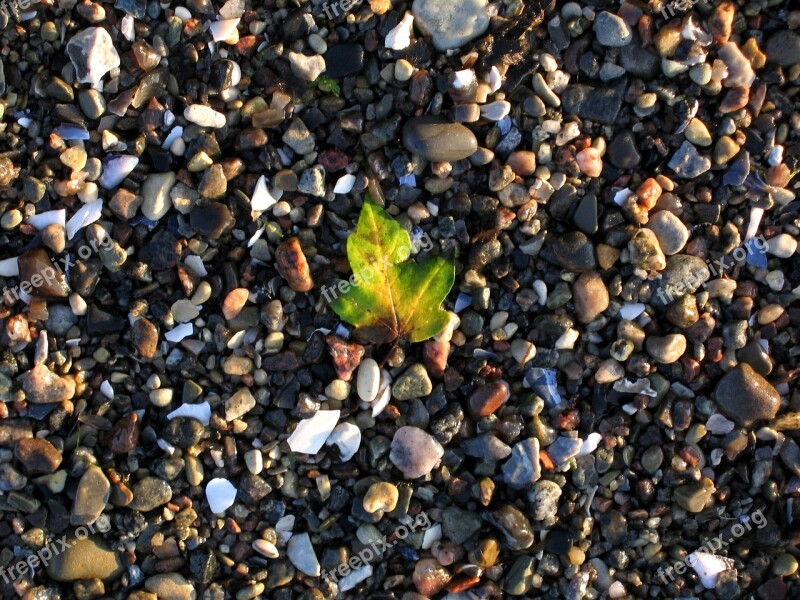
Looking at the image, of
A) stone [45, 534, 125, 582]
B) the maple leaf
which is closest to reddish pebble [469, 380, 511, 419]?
Result: the maple leaf

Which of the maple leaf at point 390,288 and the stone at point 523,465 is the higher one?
the maple leaf at point 390,288

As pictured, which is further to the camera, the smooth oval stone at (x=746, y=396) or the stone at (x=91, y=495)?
the smooth oval stone at (x=746, y=396)

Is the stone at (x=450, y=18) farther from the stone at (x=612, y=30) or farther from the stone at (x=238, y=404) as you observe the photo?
the stone at (x=238, y=404)

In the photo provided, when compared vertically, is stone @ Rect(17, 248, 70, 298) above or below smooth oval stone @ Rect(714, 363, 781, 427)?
above

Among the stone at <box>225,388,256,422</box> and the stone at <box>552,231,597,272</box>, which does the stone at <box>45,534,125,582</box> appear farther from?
the stone at <box>552,231,597,272</box>

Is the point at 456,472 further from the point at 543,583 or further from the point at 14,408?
the point at 14,408

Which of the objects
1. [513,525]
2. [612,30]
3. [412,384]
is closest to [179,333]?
[412,384]

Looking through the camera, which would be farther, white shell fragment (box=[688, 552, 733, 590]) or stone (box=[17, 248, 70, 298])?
white shell fragment (box=[688, 552, 733, 590])

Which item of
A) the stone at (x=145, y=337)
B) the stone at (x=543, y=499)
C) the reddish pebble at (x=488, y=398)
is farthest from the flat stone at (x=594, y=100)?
the stone at (x=145, y=337)
